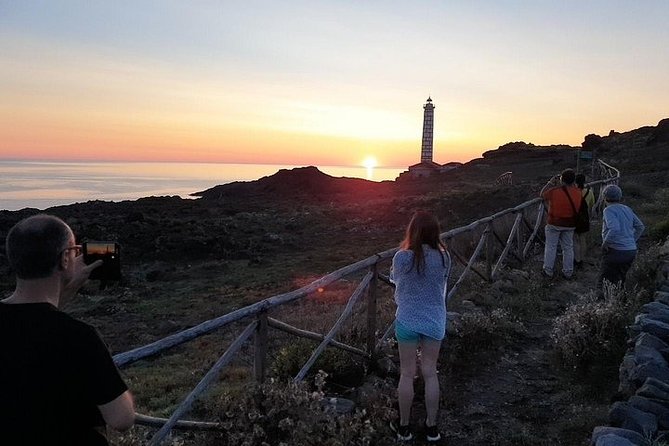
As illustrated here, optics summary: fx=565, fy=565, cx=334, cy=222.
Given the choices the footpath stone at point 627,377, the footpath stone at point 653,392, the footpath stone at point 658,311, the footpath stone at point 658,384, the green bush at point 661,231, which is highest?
the green bush at point 661,231

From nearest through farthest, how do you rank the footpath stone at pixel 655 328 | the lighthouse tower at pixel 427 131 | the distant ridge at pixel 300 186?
the footpath stone at pixel 655 328 < the distant ridge at pixel 300 186 < the lighthouse tower at pixel 427 131

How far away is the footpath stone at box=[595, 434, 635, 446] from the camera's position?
3.34 m

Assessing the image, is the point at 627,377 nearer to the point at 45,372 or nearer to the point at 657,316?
the point at 657,316

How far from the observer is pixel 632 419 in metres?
3.83

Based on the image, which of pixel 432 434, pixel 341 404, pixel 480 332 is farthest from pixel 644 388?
pixel 480 332

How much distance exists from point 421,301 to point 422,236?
50 cm

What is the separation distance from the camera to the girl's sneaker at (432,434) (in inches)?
174

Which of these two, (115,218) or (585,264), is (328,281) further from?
(115,218)

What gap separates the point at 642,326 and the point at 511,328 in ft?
5.83

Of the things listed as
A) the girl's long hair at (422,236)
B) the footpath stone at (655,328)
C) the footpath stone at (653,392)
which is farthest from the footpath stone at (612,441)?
the footpath stone at (655,328)

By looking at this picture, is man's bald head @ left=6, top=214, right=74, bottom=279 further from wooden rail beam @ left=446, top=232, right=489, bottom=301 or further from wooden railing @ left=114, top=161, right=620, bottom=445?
wooden rail beam @ left=446, top=232, right=489, bottom=301

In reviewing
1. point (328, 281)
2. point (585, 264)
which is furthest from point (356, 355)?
point (585, 264)

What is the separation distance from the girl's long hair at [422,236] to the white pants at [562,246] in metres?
5.76

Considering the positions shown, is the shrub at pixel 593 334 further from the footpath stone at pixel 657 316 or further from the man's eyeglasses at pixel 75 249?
the man's eyeglasses at pixel 75 249
